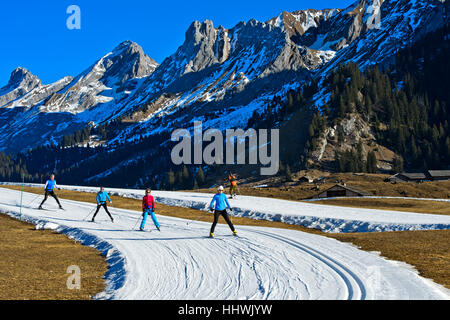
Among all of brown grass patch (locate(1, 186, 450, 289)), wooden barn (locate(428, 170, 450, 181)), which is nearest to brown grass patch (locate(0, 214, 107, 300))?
brown grass patch (locate(1, 186, 450, 289))

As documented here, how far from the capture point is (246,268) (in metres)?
12.0

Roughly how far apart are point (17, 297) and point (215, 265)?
20.0 feet

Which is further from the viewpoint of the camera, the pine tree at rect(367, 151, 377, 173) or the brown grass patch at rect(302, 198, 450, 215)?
the pine tree at rect(367, 151, 377, 173)

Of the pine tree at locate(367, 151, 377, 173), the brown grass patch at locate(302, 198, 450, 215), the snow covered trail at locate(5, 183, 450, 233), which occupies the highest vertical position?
the pine tree at locate(367, 151, 377, 173)

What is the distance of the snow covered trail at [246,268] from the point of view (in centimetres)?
923

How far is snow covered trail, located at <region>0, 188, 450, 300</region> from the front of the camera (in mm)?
9234

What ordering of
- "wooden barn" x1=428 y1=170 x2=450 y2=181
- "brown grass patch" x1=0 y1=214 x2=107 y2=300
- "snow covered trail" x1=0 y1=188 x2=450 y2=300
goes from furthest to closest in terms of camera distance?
1. "wooden barn" x1=428 y1=170 x2=450 y2=181
2. "brown grass patch" x1=0 y1=214 x2=107 y2=300
3. "snow covered trail" x1=0 y1=188 x2=450 y2=300

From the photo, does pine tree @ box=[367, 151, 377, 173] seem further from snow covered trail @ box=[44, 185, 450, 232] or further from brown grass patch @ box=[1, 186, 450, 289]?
brown grass patch @ box=[1, 186, 450, 289]

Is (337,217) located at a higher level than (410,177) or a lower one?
lower

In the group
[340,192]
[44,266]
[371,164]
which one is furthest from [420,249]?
[371,164]

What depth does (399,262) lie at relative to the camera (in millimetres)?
12453

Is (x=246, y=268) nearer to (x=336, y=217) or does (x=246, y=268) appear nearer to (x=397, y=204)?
(x=336, y=217)

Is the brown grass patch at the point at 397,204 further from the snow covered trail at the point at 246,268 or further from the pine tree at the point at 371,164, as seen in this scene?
the pine tree at the point at 371,164
